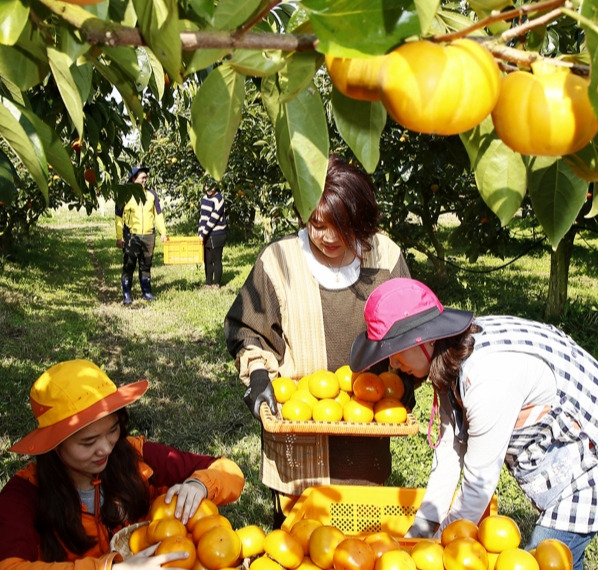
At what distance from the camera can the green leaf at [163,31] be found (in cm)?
53

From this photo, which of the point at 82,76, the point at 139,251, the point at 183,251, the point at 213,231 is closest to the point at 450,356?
the point at 82,76

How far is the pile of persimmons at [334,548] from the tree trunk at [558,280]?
5.10 metres

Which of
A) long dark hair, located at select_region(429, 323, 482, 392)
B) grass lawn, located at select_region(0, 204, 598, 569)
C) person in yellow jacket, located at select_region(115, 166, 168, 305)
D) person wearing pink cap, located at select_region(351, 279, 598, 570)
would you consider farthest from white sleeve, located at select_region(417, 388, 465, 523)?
person in yellow jacket, located at select_region(115, 166, 168, 305)

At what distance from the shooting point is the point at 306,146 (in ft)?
2.19

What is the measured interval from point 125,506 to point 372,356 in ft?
2.93

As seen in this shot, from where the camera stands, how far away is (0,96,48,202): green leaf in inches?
28.2

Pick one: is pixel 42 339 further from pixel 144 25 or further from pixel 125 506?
pixel 144 25

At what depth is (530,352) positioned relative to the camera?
177cm

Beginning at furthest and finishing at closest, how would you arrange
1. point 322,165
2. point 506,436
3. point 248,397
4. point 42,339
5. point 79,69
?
point 42,339 → point 248,397 → point 506,436 → point 79,69 → point 322,165

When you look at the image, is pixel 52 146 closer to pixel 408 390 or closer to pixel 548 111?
pixel 548 111

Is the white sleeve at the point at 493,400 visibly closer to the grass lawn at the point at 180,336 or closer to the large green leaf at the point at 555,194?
the large green leaf at the point at 555,194

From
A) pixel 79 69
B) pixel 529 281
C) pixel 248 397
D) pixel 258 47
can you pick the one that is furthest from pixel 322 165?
pixel 529 281

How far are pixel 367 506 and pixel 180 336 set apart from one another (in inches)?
188

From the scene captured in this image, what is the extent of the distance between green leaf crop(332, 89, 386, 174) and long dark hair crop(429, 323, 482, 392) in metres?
1.25
